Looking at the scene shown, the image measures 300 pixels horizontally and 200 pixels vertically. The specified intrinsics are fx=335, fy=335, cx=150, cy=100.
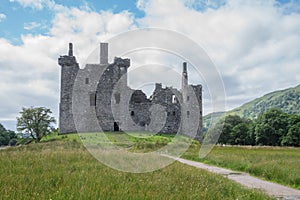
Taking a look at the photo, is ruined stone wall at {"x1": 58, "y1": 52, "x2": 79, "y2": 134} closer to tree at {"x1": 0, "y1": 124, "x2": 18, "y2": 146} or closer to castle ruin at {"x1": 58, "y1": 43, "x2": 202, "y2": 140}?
castle ruin at {"x1": 58, "y1": 43, "x2": 202, "y2": 140}

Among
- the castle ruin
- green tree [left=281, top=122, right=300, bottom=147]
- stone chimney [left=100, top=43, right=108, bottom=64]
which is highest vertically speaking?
stone chimney [left=100, top=43, right=108, bottom=64]

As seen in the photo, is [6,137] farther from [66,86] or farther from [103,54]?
[103,54]

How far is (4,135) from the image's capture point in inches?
3332

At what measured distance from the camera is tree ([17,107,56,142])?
50625 mm

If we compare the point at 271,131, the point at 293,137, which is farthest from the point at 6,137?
the point at 293,137

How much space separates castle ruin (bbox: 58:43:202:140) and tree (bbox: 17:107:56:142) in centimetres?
456

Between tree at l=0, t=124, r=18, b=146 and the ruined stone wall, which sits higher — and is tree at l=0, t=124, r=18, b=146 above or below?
below

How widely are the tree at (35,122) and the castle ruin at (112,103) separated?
456cm

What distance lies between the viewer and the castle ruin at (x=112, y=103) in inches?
1898

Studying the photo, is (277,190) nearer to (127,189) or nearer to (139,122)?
(127,189)

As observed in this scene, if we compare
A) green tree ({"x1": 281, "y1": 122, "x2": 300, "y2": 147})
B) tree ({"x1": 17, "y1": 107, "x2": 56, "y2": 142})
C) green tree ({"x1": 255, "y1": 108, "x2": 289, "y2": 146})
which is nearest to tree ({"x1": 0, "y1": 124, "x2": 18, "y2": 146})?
tree ({"x1": 17, "y1": 107, "x2": 56, "y2": 142})

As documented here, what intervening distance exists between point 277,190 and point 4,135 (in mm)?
84091

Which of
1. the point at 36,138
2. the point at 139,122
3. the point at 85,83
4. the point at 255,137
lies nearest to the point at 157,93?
the point at 139,122

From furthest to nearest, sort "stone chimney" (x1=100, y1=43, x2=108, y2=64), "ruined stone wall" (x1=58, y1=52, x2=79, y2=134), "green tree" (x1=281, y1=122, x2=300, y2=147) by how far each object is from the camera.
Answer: "green tree" (x1=281, y1=122, x2=300, y2=147) < "stone chimney" (x1=100, y1=43, x2=108, y2=64) < "ruined stone wall" (x1=58, y1=52, x2=79, y2=134)
